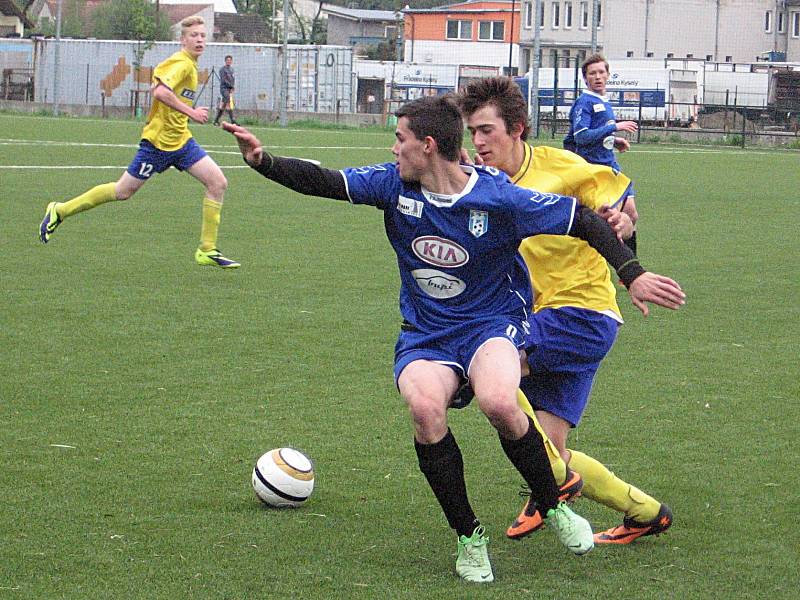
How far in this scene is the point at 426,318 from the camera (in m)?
4.61

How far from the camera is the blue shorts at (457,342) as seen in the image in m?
4.48

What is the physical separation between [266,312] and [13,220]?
5.82 metres

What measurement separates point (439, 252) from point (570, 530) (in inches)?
40.9

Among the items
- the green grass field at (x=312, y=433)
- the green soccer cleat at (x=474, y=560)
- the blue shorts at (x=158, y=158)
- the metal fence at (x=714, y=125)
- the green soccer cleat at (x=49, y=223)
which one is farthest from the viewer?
the metal fence at (x=714, y=125)

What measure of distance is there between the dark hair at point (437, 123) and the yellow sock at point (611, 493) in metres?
1.22

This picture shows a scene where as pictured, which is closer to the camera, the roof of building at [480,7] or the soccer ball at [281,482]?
the soccer ball at [281,482]

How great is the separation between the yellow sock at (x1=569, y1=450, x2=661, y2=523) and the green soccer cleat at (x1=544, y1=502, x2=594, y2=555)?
36 centimetres

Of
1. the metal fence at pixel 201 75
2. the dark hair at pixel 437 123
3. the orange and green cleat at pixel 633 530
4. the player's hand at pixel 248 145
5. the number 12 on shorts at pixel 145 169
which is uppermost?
the metal fence at pixel 201 75

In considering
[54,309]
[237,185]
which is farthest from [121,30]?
[54,309]

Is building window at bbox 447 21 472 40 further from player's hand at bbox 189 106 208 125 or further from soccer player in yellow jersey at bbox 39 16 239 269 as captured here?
player's hand at bbox 189 106 208 125

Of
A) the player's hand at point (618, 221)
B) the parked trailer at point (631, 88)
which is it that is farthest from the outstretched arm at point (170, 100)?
the parked trailer at point (631, 88)

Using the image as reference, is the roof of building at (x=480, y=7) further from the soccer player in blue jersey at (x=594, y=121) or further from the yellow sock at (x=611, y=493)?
the yellow sock at (x=611, y=493)

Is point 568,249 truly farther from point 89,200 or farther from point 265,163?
A: point 89,200

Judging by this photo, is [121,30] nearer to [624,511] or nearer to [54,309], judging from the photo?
[54,309]
